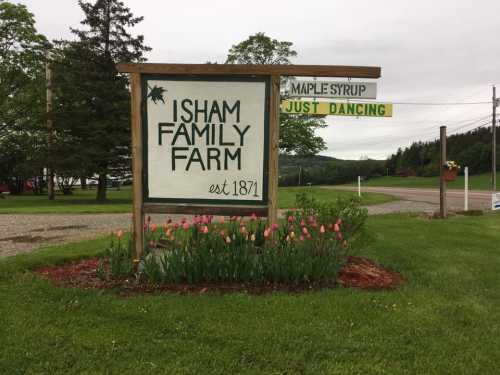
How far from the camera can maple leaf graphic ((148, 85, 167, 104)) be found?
436 centimetres

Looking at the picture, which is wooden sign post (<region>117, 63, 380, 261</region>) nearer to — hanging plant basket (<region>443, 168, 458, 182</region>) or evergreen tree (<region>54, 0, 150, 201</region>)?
hanging plant basket (<region>443, 168, 458, 182</region>)

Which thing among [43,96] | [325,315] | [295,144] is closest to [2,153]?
[43,96]

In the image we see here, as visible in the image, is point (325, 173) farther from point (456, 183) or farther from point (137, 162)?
point (137, 162)

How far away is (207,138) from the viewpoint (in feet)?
14.4

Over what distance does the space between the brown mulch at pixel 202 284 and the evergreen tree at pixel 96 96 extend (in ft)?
54.5

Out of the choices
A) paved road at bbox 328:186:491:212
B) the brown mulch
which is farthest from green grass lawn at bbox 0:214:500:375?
paved road at bbox 328:186:491:212

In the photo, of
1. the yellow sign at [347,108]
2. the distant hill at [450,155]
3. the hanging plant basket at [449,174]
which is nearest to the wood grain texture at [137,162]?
the yellow sign at [347,108]

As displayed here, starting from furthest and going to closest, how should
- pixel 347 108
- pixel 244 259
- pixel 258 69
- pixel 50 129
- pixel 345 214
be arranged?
pixel 50 129 < pixel 345 214 < pixel 347 108 < pixel 258 69 < pixel 244 259

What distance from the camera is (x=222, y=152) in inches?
173

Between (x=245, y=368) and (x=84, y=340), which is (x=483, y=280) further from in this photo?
(x=84, y=340)

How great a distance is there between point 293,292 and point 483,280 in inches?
99.8

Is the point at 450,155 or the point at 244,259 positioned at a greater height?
the point at 450,155

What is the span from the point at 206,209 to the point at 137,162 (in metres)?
0.97

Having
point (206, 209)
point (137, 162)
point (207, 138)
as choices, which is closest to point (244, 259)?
point (206, 209)
